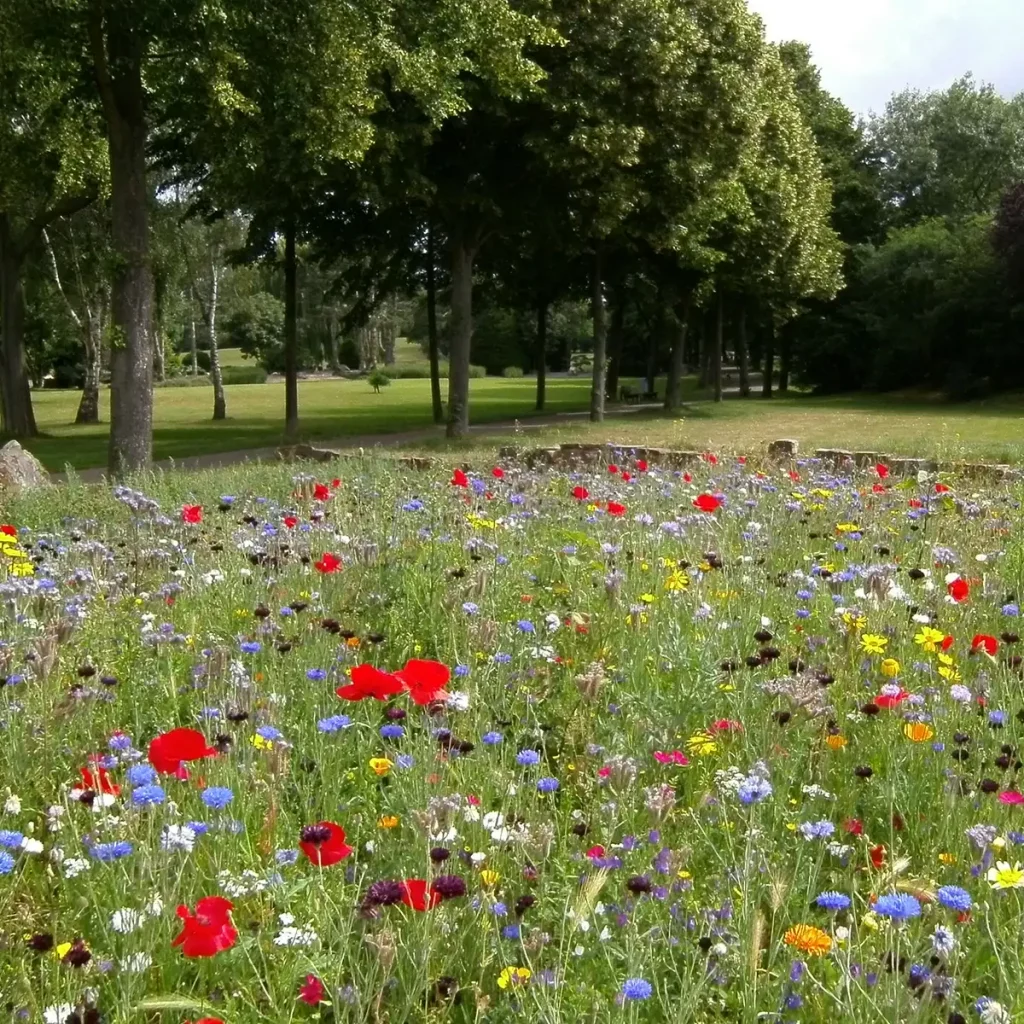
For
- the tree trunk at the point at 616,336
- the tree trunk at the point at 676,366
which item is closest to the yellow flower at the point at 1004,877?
the tree trunk at the point at 616,336

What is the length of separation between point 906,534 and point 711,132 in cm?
1977

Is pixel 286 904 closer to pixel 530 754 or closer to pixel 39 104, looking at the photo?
pixel 530 754

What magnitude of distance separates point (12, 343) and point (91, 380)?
1004 cm

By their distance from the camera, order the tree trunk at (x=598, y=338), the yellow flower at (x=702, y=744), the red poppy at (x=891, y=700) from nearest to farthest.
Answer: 1. the yellow flower at (x=702, y=744)
2. the red poppy at (x=891, y=700)
3. the tree trunk at (x=598, y=338)

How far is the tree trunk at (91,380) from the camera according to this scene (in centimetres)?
3728

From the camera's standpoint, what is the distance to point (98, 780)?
106 inches

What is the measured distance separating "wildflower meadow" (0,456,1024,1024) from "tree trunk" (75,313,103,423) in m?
33.3

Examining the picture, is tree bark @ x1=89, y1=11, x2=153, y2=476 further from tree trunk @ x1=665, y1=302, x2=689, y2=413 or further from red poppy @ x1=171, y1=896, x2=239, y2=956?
tree trunk @ x1=665, y1=302, x2=689, y2=413

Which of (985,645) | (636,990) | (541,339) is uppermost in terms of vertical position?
(541,339)

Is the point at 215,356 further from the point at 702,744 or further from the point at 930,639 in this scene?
the point at 702,744

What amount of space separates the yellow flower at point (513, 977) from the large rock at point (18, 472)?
982 cm

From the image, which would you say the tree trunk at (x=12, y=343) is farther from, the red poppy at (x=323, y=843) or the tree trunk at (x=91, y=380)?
the red poppy at (x=323, y=843)

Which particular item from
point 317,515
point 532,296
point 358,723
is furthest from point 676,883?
point 532,296

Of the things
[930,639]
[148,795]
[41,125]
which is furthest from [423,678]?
[41,125]
